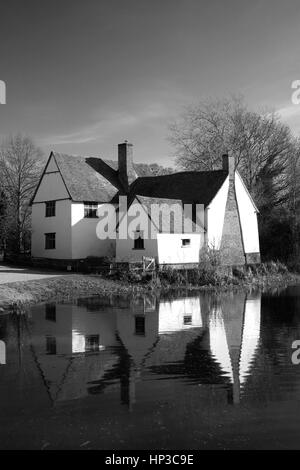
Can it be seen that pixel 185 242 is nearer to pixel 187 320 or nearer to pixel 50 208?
pixel 50 208

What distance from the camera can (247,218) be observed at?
1644 inches

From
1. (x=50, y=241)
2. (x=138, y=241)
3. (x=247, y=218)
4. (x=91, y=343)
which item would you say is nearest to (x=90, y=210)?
(x=50, y=241)

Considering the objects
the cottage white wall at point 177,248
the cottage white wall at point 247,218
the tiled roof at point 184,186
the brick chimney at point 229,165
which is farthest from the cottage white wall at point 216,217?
the cottage white wall at point 247,218

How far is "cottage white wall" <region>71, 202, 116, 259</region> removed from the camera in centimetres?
3891

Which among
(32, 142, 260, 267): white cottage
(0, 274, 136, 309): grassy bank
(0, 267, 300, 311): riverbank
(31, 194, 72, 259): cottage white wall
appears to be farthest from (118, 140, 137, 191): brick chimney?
(0, 274, 136, 309): grassy bank

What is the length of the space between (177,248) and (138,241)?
2.85 meters

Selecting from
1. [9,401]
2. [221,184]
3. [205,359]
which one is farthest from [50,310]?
[221,184]

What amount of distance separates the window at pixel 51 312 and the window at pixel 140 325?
138 inches

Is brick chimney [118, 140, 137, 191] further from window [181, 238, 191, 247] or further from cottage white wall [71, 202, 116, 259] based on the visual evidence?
window [181, 238, 191, 247]

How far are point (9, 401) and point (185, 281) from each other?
23.6 meters

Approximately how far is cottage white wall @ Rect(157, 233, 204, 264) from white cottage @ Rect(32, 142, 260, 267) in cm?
7

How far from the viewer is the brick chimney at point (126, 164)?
43.8 meters

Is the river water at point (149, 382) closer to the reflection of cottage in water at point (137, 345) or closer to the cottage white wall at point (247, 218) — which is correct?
the reflection of cottage in water at point (137, 345)
